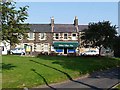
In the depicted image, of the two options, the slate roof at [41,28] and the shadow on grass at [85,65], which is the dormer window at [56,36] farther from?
the shadow on grass at [85,65]

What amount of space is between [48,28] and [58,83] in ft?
204

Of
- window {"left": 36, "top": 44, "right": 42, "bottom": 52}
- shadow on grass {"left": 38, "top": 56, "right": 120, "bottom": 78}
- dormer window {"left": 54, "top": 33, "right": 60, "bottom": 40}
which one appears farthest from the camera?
dormer window {"left": 54, "top": 33, "right": 60, "bottom": 40}

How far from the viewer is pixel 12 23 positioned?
75.6 feet

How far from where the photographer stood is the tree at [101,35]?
193 ft

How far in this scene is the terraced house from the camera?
8062 centimetres

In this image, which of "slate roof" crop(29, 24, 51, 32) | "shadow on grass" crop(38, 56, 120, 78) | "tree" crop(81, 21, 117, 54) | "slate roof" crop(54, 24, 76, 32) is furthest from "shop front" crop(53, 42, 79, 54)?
"shadow on grass" crop(38, 56, 120, 78)

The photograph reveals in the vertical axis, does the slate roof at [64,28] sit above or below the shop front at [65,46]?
above

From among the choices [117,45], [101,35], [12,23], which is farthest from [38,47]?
[12,23]

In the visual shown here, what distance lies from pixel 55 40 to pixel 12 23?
59243mm

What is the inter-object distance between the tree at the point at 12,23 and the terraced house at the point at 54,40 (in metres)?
55.2

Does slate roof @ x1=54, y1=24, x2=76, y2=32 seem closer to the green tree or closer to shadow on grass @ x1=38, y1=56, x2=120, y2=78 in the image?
the green tree

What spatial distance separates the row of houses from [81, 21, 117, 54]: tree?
19.0 m

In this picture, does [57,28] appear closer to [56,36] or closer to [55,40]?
[56,36]

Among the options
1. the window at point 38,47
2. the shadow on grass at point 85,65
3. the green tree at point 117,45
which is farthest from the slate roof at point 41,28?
the shadow on grass at point 85,65
